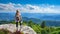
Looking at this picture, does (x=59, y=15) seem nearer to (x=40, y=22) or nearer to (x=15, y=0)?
(x=40, y=22)

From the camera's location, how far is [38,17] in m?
6.82

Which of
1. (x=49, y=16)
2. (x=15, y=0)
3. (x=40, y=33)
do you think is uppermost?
(x=15, y=0)

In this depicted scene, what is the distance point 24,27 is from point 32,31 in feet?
0.74

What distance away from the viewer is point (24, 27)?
6.43m

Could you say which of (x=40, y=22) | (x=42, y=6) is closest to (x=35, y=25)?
(x=40, y=22)

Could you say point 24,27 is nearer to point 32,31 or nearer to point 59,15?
point 32,31

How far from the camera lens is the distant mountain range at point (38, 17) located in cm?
674

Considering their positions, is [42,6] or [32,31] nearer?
[32,31]

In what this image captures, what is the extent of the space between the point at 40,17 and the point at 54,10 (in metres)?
0.42

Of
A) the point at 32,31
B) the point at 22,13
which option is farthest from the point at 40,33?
the point at 22,13

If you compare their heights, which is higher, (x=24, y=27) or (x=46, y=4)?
(x=46, y=4)

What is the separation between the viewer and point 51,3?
689 cm

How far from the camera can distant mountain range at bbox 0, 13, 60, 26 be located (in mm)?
6742

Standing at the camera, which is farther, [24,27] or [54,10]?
[54,10]
